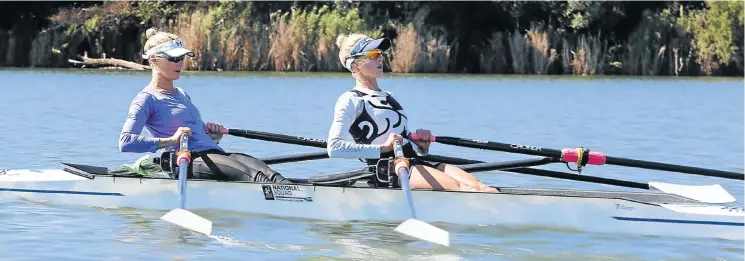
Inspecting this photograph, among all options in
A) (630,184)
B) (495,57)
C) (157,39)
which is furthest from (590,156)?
(495,57)

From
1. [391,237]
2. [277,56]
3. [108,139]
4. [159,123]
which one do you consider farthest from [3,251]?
[277,56]

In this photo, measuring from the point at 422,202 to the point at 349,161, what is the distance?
5.84m

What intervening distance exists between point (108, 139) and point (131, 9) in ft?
81.0

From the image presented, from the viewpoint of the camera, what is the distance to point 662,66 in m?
41.1

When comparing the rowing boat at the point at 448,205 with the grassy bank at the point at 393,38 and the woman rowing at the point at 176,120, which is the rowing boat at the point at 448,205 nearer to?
the woman rowing at the point at 176,120

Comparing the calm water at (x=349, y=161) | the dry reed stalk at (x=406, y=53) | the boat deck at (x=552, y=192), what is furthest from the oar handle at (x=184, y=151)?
the dry reed stalk at (x=406, y=53)

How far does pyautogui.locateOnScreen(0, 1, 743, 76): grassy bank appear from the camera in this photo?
38.8 m

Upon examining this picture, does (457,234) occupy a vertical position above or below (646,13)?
below

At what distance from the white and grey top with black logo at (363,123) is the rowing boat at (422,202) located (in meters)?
0.34

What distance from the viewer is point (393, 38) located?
41.5 metres

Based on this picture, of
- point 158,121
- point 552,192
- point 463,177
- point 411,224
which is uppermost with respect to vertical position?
point 158,121

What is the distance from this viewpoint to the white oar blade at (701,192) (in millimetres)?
11062

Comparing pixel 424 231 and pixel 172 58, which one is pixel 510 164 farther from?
pixel 172 58

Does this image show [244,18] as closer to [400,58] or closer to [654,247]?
[400,58]
